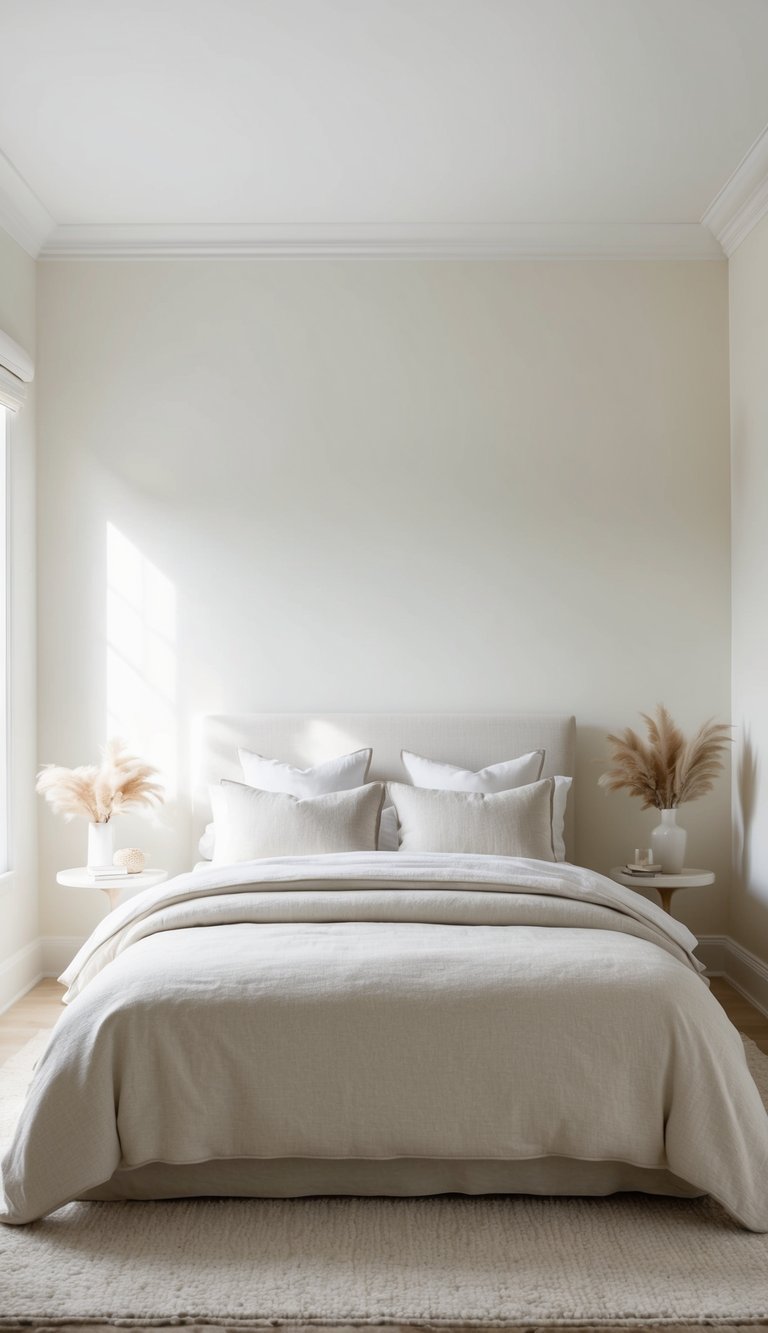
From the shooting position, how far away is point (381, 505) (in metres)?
4.56

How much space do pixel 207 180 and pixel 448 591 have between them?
1.86 meters

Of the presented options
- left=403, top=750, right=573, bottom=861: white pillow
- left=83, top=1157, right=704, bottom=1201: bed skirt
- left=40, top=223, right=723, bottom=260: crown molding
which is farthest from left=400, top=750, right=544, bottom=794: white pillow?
left=40, top=223, right=723, bottom=260: crown molding

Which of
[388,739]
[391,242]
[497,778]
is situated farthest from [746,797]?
[391,242]

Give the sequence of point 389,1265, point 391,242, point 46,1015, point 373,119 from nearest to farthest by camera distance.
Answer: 1. point 389,1265
2. point 373,119
3. point 46,1015
4. point 391,242

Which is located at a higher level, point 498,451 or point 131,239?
point 131,239

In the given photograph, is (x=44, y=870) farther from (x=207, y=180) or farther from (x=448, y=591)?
(x=207, y=180)

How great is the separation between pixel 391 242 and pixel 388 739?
6.92 feet

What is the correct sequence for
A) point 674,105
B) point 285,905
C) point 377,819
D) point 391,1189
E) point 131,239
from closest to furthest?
point 391,1189 → point 285,905 → point 674,105 → point 377,819 → point 131,239

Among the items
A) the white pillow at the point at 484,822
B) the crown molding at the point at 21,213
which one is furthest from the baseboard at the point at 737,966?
the crown molding at the point at 21,213

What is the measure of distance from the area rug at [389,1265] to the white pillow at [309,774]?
182 cm

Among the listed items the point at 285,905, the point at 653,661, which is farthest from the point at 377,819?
the point at 653,661

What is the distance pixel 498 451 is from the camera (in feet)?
15.0

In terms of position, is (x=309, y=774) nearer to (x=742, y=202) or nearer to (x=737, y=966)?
(x=737, y=966)

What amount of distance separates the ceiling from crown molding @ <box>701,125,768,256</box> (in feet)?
0.16
